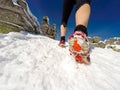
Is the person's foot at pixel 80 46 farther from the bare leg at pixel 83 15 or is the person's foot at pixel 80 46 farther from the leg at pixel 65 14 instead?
the leg at pixel 65 14

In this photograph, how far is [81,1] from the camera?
9.41 feet

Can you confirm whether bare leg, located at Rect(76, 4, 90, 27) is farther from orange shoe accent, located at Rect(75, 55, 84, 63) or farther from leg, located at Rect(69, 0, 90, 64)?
orange shoe accent, located at Rect(75, 55, 84, 63)

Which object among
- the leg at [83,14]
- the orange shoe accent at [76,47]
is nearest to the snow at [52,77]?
the orange shoe accent at [76,47]

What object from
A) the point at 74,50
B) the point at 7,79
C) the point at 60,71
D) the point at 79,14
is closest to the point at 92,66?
the point at 74,50

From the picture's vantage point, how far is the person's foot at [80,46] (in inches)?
96.4

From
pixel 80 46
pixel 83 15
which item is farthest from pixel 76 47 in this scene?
pixel 83 15

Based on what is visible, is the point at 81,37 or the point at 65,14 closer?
the point at 81,37

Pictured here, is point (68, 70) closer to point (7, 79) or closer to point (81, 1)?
point (7, 79)

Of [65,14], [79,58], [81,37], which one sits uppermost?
[65,14]

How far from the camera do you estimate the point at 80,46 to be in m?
2.45

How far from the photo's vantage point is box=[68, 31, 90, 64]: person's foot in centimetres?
245

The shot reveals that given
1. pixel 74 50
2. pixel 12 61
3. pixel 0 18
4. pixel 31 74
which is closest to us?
pixel 31 74

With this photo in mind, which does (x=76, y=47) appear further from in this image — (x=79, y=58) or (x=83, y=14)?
(x=83, y=14)

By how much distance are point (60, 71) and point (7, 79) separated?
0.90 m
